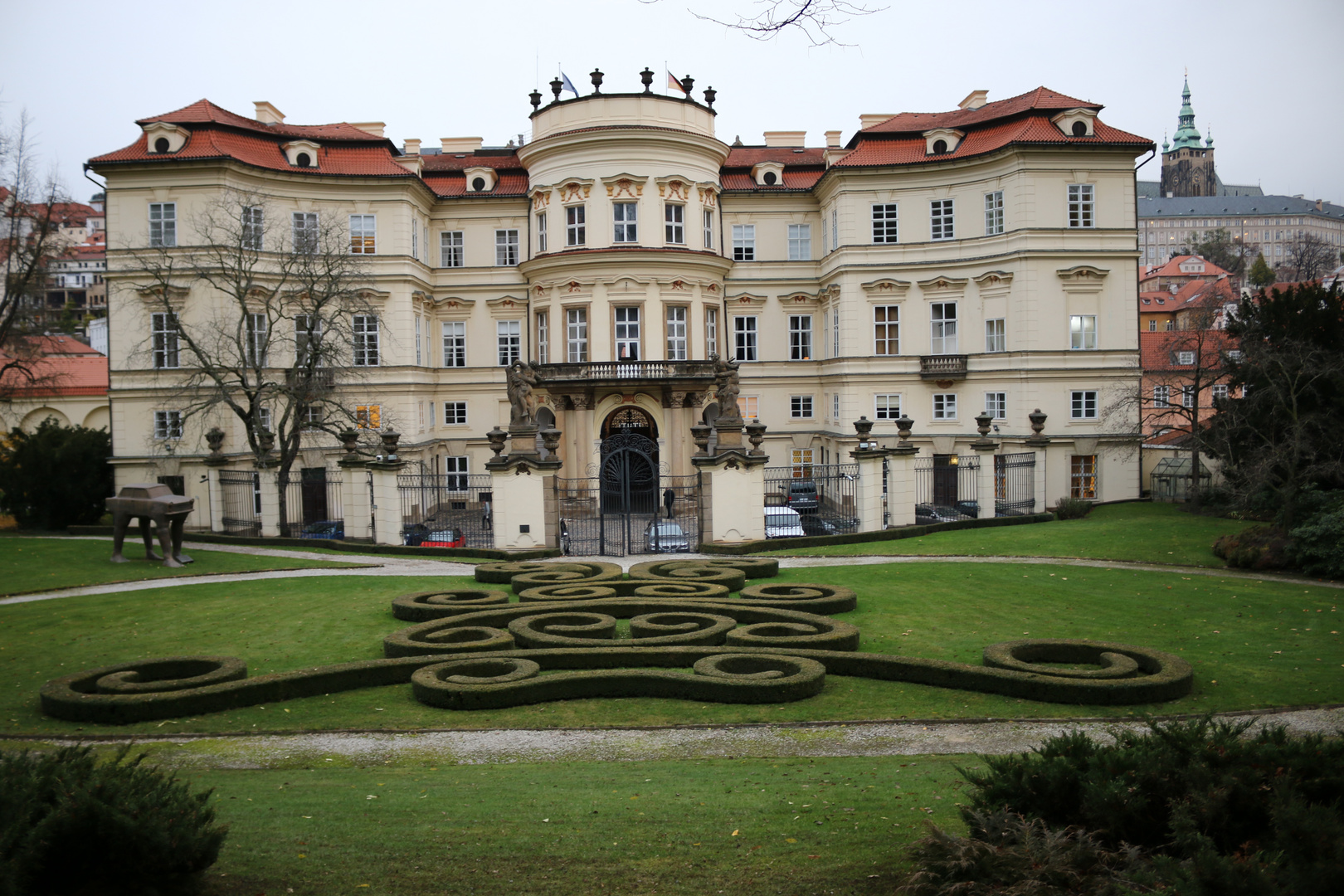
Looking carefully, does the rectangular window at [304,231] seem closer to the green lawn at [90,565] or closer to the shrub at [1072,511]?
the green lawn at [90,565]

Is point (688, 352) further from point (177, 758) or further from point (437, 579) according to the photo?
point (177, 758)

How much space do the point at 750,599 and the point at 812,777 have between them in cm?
891

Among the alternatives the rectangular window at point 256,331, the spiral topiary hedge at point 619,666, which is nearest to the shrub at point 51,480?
the rectangular window at point 256,331

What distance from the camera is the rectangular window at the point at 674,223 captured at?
42969 mm

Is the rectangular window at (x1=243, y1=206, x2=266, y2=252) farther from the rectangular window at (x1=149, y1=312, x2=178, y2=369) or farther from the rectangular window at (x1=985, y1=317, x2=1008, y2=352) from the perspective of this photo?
the rectangular window at (x1=985, y1=317, x2=1008, y2=352)

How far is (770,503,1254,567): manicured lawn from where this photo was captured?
2461cm

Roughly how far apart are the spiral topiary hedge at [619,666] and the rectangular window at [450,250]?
31985 millimetres

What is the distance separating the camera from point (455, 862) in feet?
23.4

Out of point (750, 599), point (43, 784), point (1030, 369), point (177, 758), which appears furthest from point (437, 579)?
point (1030, 369)

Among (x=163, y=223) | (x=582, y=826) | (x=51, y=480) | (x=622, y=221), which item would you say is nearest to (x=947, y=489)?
(x=622, y=221)

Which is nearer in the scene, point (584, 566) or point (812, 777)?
point (812, 777)

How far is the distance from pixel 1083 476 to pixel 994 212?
39.5 feet

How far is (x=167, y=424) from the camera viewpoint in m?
38.4

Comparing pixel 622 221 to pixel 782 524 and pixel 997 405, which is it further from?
pixel 782 524
